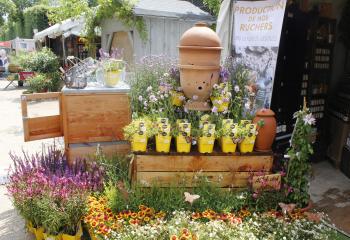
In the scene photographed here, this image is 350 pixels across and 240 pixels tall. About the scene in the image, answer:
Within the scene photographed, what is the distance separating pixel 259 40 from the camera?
4.19 meters

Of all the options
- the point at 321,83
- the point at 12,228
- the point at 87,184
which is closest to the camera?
the point at 87,184

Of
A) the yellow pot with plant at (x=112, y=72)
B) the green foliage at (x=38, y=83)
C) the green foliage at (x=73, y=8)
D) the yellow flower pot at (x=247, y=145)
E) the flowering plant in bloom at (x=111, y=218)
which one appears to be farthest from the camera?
the green foliage at (x=38, y=83)

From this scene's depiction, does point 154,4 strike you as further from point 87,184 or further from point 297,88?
point 87,184

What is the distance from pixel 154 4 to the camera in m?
8.09

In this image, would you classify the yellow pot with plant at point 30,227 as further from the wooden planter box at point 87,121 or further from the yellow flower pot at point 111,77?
the yellow flower pot at point 111,77

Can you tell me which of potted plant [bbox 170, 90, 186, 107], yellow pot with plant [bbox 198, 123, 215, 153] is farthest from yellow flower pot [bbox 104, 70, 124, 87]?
yellow pot with plant [bbox 198, 123, 215, 153]

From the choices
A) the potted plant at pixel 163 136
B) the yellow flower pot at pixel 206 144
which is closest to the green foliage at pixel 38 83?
the potted plant at pixel 163 136

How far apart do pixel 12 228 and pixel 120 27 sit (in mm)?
5859

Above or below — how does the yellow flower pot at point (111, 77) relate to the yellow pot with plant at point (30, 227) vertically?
above

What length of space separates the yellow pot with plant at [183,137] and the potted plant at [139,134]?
29 centimetres

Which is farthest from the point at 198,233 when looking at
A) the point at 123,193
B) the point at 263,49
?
the point at 263,49

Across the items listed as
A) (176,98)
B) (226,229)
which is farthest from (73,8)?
(226,229)

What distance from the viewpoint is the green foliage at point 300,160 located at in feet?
9.50

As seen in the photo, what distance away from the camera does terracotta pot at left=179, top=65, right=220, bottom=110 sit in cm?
346
